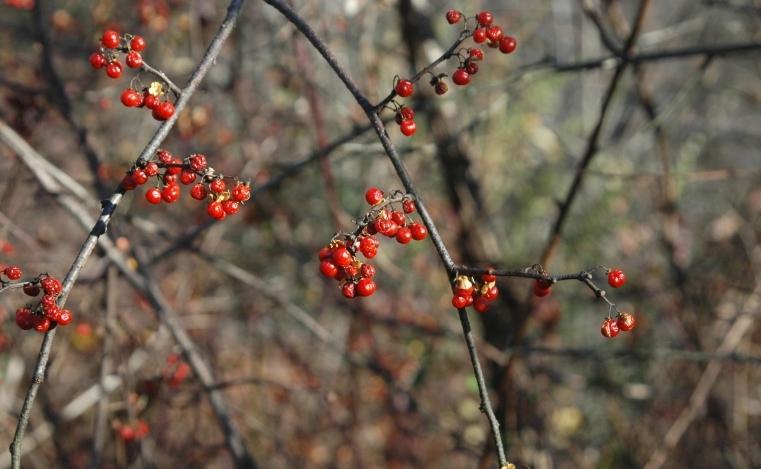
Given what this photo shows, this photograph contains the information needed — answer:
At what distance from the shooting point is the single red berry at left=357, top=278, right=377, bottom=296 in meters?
1.57

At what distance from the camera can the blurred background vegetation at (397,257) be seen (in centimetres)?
389

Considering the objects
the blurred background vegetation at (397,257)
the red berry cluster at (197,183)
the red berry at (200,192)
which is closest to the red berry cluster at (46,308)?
Result: the red berry cluster at (197,183)

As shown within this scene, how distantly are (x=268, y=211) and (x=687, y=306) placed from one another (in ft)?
9.07

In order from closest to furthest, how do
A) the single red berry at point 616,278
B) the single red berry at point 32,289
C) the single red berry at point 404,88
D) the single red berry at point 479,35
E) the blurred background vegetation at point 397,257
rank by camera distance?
the single red berry at point 32,289
the single red berry at point 404,88
the single red berry at point 616,278
the single red berry at point 479,35
the blurred background vegetation at point 397,257

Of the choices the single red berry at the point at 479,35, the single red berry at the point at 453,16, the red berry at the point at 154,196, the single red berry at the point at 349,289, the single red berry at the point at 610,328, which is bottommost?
the single red berry at the point at 349,289

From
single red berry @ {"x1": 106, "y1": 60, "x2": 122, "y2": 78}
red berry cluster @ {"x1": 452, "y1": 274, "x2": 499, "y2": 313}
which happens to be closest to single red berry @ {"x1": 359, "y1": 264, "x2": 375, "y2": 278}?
red berry cluster @ {"x1": 452, "y1": 274, "x2": 499, "y2": 313}

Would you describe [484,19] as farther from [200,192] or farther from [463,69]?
[200,192]

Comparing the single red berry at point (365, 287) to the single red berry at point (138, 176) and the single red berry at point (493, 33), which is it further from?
the single red berry at point (493, 33)

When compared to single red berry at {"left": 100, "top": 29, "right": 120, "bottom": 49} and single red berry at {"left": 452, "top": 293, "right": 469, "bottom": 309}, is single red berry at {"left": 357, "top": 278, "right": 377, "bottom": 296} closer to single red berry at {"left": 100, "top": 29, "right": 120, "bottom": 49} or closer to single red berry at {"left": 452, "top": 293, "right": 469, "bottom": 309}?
→ single red berry at {"left": 452, "top": 293, "right": 469, "bottom": 309}

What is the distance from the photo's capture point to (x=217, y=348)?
506cm

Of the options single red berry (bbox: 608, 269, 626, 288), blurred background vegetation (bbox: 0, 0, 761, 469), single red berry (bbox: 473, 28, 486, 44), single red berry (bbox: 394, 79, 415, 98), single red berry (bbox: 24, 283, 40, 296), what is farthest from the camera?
blurred background vegetation (bbox: 0, 0, 761, 469)

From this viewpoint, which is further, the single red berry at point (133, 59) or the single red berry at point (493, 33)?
the single red berry at point (493, 33)

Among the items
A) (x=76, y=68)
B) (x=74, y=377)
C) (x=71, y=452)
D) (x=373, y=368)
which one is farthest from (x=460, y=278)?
(x=76, y=68)

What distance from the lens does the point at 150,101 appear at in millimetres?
1524
